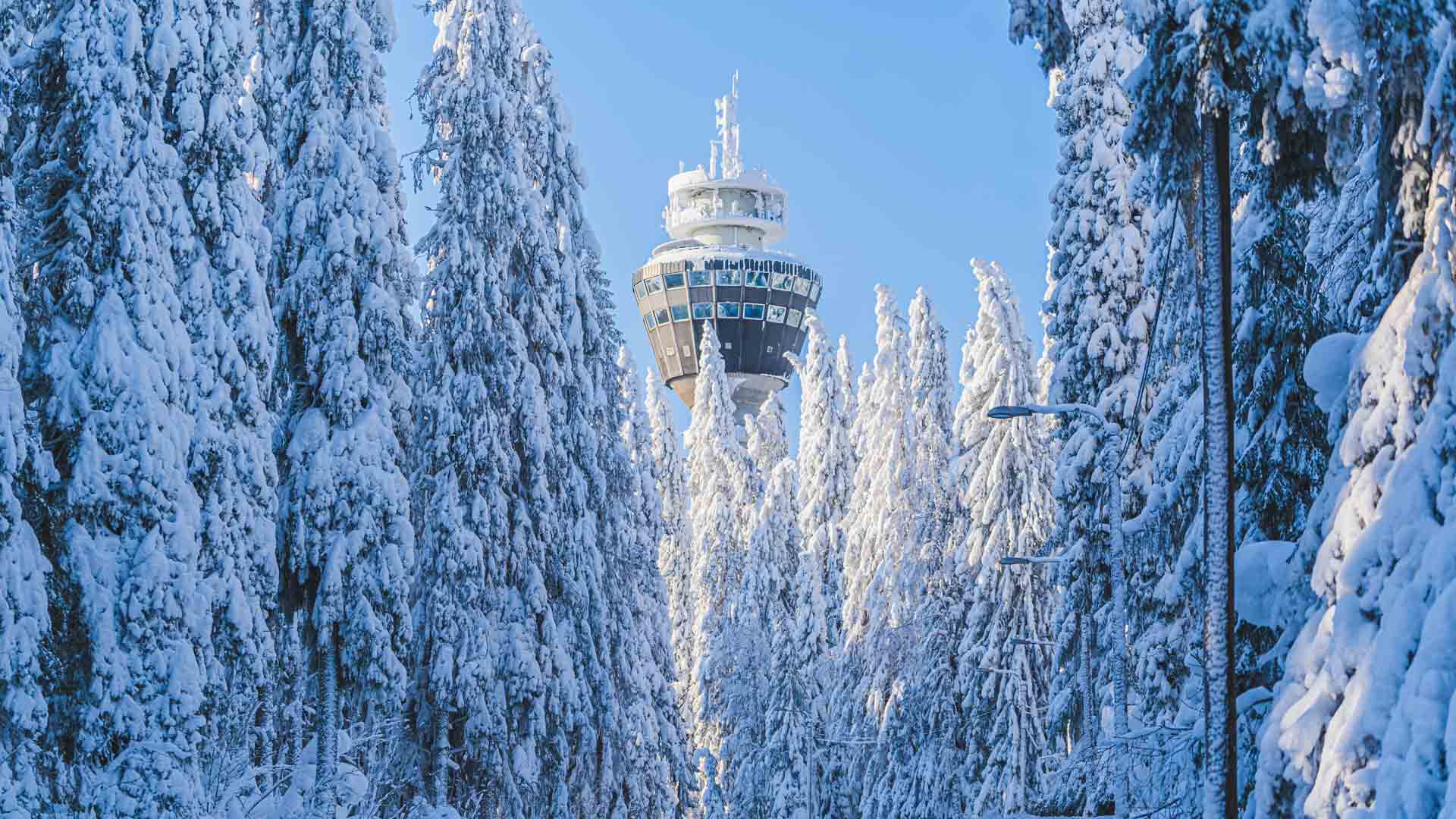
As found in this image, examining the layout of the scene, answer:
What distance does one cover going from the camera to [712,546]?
62.1 meters

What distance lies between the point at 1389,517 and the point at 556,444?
70.4 feet

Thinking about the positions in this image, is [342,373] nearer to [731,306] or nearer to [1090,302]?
[1090,302]

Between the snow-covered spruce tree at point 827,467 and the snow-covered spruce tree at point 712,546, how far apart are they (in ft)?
10.5

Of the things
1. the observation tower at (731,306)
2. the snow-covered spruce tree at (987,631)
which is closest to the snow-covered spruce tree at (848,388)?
the snow-covered spruce tree at (987,631)

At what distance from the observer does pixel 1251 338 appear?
17.5 m

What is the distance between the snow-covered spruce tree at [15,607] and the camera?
16.0 meters

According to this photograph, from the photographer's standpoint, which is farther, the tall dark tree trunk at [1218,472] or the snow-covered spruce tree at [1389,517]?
the tall dark tree trunk at [1218,472]

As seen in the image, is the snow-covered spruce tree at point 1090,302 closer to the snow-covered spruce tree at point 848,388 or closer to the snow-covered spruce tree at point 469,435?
the snow-covered spruce tree at point 469,435

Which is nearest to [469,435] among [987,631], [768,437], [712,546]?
[987,631]

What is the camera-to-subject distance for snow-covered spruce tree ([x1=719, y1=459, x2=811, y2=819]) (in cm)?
4872

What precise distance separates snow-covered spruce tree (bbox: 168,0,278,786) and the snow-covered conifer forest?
6 centimetres

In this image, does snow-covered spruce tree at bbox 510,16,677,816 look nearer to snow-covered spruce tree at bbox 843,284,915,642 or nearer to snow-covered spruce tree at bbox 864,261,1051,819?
snow-covered spruce tree at bbox 864,261,1051,819

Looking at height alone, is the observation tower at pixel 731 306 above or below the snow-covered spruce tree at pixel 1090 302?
above

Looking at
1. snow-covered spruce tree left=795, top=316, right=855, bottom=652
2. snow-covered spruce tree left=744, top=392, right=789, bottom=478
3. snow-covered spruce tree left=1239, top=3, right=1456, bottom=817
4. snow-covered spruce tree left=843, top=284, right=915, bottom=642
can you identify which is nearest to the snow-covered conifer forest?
snow-covered spruce tree left=1239, top=3, right=1456, bottom=817
